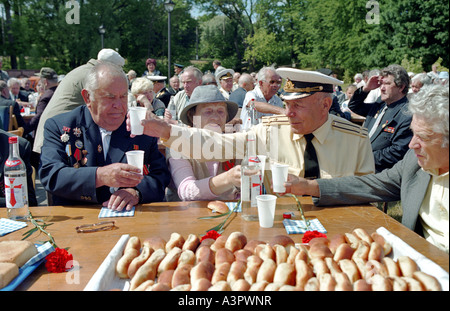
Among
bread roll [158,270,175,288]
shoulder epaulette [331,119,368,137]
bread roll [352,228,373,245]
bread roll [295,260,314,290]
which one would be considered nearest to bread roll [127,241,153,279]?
bread roll [158,270,175,288]

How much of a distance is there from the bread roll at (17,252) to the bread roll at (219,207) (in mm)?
1037

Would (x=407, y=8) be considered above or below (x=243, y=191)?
above

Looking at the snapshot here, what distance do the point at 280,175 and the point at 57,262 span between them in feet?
4.03

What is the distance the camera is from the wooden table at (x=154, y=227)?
1646mm

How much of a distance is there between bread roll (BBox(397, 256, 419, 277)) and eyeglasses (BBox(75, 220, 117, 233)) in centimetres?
141

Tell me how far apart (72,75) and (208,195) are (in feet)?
10.3

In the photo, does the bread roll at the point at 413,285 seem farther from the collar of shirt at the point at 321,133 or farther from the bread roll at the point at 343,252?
the collar of shirt at the point at 321,133

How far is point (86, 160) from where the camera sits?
2.81 m

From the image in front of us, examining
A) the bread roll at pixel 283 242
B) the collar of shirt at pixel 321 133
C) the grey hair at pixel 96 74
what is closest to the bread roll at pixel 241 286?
the bread roll at pixel 283 242

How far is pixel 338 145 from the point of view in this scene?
3.02 metres

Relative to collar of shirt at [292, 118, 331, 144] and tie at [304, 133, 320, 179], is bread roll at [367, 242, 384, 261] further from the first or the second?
collar of shirt at [292, 118, 331, 144]

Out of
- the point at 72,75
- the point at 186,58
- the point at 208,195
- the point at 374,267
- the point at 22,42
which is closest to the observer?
the point at 374,267
